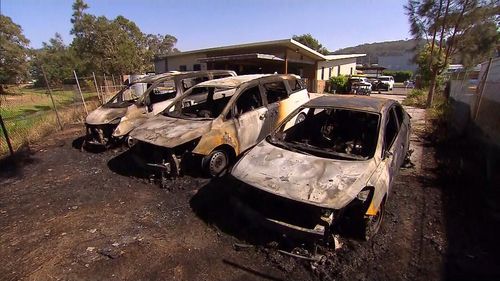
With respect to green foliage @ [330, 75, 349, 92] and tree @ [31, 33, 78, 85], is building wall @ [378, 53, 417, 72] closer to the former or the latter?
green foliage @ [330, 75, 349, 92]

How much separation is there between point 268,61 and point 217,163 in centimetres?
1851

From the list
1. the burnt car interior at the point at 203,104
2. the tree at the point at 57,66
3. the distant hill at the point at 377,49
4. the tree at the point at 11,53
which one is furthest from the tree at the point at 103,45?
the distant hill at the point at 377,49

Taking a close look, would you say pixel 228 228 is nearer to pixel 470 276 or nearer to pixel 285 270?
pixel 285 270

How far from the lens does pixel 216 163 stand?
529 cm

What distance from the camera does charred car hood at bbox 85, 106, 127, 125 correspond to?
24.1ft

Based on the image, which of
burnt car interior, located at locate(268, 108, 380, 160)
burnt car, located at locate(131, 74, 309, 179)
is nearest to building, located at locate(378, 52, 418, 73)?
burnt car, located at locate(131, 74, 309, 179)

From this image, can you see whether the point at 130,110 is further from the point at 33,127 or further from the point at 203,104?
the point at 33,127

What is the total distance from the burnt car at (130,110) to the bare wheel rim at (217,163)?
8.89 ft

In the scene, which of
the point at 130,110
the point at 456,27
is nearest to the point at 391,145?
the point at 130,110

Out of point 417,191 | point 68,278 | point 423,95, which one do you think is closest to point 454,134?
point 417,191

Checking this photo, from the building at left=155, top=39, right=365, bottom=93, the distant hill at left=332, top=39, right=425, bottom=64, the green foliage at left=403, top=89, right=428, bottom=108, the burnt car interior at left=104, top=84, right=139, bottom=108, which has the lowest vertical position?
the green foliage at left=403, top=89, right=428, bottom=108

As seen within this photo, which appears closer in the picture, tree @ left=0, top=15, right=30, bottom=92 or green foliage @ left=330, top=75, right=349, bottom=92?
green foliage @ left=330, top=75, right=349, bottom=92

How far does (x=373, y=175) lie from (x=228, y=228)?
6.28 feet

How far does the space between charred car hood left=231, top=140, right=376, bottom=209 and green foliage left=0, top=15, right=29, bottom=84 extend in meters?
44.3
